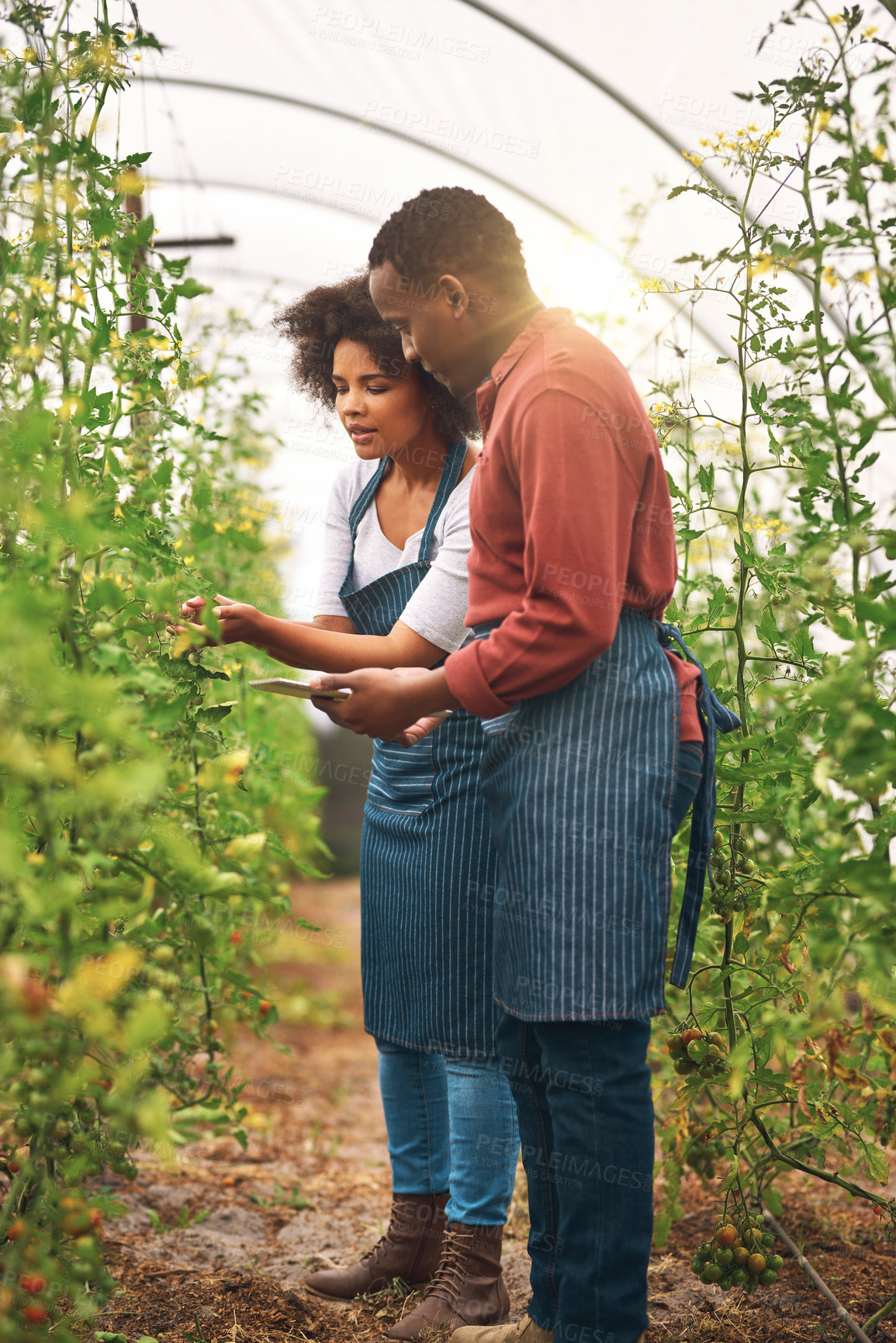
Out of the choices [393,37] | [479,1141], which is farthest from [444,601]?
[393,37]

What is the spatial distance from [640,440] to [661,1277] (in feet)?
5.11

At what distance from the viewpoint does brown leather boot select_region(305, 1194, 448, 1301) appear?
1.91 metres

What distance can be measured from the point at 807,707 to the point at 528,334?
2.10 ft

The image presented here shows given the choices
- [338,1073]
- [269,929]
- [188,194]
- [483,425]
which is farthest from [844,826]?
[188,194]

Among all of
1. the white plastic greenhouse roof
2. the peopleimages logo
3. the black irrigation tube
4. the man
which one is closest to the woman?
the man

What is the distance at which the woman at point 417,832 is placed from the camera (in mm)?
1741

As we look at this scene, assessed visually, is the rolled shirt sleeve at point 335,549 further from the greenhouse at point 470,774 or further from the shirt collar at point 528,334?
the shirt collar at point 528,334

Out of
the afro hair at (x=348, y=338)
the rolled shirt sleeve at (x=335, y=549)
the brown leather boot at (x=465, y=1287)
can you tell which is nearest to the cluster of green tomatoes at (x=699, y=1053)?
the brown leather boot at (x=465, y=1287)

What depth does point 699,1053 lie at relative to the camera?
59.1 inches

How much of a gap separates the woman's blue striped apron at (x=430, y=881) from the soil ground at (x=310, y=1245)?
16cm

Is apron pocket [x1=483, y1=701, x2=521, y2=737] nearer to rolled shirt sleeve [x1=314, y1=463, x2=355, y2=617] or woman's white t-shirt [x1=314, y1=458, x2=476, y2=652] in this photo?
woman's white t-shirt [x1=314, y1=458, x2=476, y2=652]

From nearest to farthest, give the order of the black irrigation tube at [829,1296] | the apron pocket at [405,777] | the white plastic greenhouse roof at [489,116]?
the black irrigation tube at [829,1296] < the apron pocket at [405,777] < the white plastic greenhouse roof at [489,116]

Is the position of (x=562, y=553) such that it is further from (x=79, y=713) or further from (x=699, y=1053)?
(x=699, y=1053)

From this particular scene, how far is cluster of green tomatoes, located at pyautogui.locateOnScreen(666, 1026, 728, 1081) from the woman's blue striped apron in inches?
13.0
